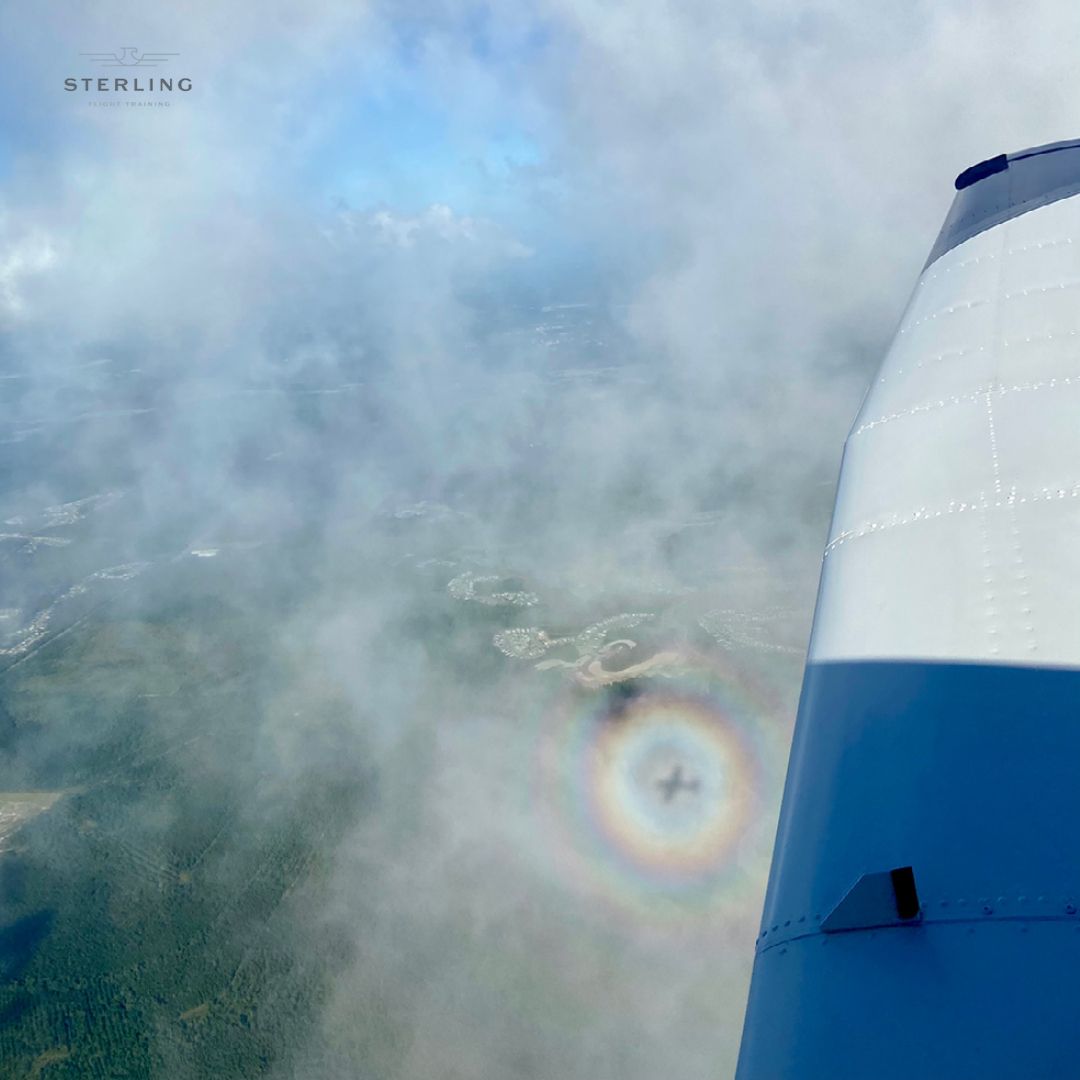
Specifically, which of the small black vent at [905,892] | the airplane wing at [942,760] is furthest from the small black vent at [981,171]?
the small black vent at [905,892]

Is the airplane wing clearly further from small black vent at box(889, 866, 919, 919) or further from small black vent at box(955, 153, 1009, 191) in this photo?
small black vent at box(955, 153, 1009, 191)

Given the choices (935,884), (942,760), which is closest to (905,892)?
(935,884)

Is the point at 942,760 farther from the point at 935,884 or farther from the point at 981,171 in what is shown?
the point at 981,171

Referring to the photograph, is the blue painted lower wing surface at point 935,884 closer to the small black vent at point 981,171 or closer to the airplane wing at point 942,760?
the airplane wing at point 942,760

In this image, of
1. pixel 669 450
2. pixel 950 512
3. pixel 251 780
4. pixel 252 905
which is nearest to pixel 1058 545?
pixel 950 512

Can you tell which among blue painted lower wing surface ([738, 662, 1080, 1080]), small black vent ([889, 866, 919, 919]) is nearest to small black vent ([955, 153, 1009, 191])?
blue painted lower wing surface ([738, 662, 1080, 1080])

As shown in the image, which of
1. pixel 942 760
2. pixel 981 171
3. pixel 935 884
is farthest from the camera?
pixel 981 171

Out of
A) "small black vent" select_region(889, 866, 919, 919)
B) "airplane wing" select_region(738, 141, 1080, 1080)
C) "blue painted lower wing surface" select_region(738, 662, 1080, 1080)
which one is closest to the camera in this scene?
"blue painted lower wing surface" select_region(738, 662, 1080, 1080)
